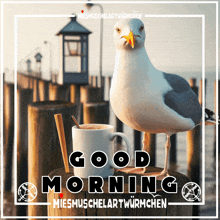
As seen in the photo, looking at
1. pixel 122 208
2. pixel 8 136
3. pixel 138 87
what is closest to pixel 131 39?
pixel 138 87

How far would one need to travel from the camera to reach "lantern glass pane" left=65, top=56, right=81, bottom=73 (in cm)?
720

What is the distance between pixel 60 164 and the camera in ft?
7.31

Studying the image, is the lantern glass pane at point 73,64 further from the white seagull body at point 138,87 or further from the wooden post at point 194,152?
the white seagull body at point 138,87

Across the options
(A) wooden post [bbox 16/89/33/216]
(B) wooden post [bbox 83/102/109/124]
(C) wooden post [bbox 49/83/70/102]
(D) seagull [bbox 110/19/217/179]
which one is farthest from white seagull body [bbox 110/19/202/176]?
(C) wooden post [bbox 49/83/70/102]

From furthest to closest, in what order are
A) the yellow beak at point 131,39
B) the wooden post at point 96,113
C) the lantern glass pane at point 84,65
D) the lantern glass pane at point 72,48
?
the lantern glass pane at point 84,65 < the lantern glass pane at point 72,48 < the wooden post at point 96,113 < the yellow beak at point 131,39

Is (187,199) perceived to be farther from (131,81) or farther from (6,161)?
(6,161)

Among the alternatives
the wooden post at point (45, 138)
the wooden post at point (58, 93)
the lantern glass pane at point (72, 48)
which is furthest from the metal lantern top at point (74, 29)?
the wooden post at point (45, 138)

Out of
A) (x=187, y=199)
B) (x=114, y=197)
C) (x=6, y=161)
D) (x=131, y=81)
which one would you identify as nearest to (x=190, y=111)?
(x=131, y=81)

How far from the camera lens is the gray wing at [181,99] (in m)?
1.95

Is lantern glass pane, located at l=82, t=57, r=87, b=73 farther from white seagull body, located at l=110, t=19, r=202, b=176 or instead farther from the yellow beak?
the yellow beak

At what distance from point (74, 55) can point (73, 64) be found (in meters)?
0.21

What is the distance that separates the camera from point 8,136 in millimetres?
5359

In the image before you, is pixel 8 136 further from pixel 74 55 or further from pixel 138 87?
pixel 138 87

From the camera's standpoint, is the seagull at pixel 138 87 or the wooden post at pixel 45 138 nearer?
the seagull at pixel 138 87
